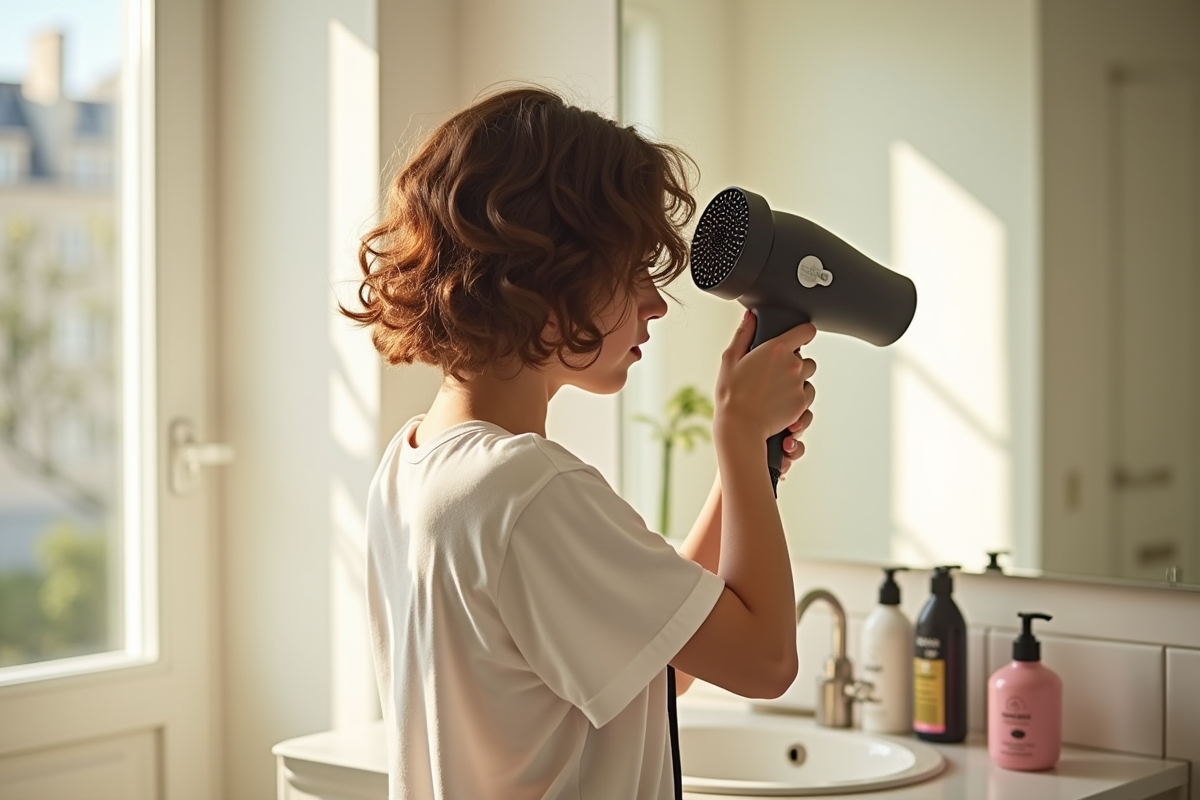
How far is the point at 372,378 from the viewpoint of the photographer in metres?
1.98

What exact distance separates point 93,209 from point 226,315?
0.26 m

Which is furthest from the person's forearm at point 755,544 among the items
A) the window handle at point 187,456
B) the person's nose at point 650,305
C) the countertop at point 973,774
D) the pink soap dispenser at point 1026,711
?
the window handle at point 187,456

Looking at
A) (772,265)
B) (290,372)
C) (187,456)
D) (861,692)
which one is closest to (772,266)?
(772,265)

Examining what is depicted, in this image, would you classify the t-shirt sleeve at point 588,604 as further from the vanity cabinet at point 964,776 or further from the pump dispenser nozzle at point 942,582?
the pump dispenser nozzle at point 942,582

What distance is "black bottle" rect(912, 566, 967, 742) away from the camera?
1.58 m

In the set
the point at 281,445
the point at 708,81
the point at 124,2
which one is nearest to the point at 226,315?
the point at 281,445

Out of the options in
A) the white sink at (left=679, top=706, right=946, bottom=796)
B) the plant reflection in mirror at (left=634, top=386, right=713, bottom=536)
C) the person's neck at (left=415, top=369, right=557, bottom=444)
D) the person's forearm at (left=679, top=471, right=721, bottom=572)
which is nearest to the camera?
the person's neck at (left=415, top=369, right=557, bottom=444)

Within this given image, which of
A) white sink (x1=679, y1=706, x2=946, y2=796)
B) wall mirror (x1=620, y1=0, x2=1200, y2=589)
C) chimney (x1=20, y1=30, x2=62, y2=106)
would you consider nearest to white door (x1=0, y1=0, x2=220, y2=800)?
chimney (x1=20, y1=30, x2=62, y2=106)

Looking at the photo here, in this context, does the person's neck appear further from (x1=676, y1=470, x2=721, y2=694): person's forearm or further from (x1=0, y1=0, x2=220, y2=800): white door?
(x1=0, y1=0, x2=220, y2=800): white door

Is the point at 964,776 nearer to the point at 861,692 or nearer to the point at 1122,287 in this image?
the point at 861,692

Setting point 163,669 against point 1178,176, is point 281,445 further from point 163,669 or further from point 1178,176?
point 1178,176

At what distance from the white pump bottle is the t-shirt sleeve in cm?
73

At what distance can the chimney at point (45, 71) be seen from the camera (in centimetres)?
197

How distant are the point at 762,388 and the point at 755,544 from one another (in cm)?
14
